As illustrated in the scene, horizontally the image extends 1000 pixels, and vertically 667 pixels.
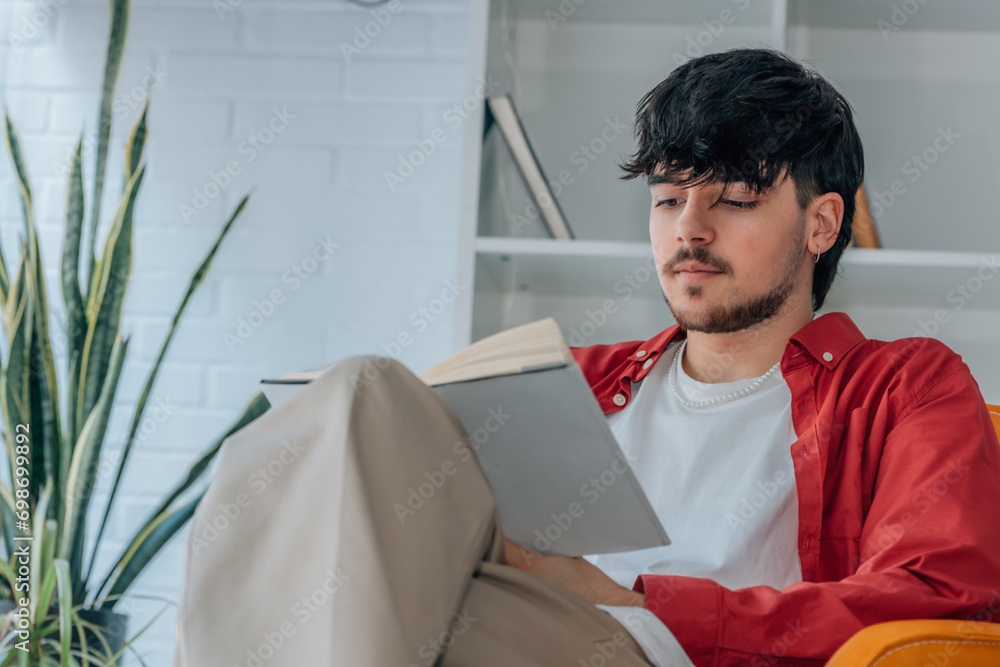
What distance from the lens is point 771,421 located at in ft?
3.95

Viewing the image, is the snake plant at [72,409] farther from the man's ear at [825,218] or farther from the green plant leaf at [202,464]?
the man's ear at [825,218]

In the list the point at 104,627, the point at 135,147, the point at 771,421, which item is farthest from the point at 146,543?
the point at 771,421

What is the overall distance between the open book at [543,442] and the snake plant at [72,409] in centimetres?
85

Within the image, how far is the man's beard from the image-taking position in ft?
4.05

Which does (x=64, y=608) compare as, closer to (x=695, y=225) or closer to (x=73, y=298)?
(x=73, y=298)

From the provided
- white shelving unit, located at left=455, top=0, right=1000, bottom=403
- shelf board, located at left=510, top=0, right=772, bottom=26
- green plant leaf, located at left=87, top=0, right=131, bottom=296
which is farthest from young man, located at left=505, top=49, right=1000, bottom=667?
green plant leaf, located at left=87, top=0, right=131, bottom=296

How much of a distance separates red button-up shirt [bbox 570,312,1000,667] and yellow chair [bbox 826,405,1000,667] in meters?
0.09

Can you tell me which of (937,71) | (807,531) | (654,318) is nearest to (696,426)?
(807,531)

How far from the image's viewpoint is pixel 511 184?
180cm

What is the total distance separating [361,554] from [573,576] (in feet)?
0.93

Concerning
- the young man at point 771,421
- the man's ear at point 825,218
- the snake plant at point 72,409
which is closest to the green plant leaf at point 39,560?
the snake plant at point 72,409

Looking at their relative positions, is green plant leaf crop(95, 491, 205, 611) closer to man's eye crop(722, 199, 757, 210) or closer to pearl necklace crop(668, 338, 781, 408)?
pearl necklace crop(668, 338, 781, 408)

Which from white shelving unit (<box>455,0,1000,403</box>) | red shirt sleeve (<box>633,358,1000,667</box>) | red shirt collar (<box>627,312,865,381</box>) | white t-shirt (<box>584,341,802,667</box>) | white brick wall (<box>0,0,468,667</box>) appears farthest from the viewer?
white brick wall (<box>0,0,468,667</box>)

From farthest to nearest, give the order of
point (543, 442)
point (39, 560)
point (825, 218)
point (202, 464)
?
point (202, 464), point (39, 560), point (825, 218), point (543, 442)
